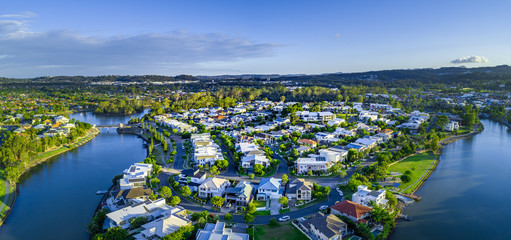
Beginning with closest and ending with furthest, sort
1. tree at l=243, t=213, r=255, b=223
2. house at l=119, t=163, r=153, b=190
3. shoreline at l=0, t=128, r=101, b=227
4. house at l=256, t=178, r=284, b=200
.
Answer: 1. tree at l=243, t=213, r=255, b=223
2. house at l=256, t=178, r=284, b=200
3. shoreline at l=0, t=128, r=101, b=227
4. house at l=119, t=163, r=153, b=190

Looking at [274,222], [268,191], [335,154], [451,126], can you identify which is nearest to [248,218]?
[274,222]

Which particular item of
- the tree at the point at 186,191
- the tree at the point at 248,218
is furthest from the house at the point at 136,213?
the tree at the point at 248,218

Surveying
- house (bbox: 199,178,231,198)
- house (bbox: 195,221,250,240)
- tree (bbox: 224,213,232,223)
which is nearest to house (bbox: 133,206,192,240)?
house (bbox: 195,221,250,240)

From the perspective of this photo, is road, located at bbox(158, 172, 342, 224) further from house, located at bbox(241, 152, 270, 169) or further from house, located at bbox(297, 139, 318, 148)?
house, located at bbox(297, 139, 318, 148)

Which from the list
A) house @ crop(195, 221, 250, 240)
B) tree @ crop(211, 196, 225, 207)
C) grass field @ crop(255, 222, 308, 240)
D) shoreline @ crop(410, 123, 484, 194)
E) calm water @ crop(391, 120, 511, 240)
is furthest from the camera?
shoreline @ crop(410, 123, 484, 194)

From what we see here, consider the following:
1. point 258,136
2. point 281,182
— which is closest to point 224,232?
point 281,182

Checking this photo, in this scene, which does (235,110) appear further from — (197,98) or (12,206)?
(12,206)
